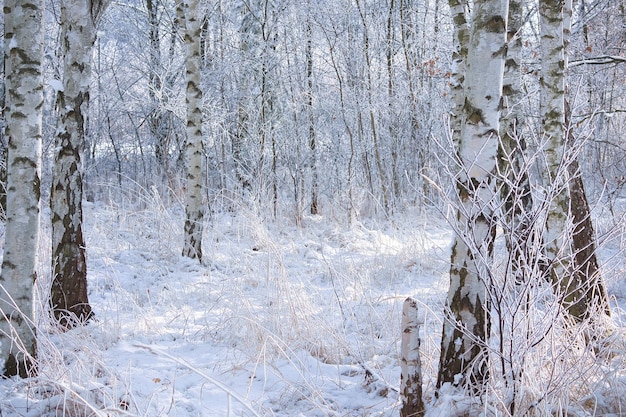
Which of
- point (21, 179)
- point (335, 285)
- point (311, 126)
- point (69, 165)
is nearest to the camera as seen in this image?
point (21, 179)

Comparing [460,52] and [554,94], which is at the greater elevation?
[460,52]

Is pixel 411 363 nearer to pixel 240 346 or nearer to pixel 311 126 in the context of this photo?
pixel 240 346

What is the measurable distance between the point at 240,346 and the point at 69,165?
80.0 inches

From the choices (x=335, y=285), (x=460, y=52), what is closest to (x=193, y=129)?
(x=335, y=285)

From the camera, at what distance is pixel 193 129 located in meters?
6.19

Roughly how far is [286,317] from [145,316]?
1.34m

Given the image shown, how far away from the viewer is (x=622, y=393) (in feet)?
7.19

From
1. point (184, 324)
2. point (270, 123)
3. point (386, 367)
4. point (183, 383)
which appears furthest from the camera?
point (270, 123)

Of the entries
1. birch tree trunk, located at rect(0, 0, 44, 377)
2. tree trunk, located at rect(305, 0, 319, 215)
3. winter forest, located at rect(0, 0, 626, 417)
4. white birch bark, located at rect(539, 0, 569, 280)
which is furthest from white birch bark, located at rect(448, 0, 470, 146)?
tree trunk, located at rect(305, 0, 319, 215)

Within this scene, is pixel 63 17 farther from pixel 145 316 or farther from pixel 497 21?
pixel 497 21

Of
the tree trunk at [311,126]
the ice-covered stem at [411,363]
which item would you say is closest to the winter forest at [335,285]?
the ice-covered stem at [411,363]

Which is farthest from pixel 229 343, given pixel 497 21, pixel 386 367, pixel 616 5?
pixel 616 5

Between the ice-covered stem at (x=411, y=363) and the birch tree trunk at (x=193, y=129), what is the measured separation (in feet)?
14.4

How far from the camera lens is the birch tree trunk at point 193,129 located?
6102 mm
